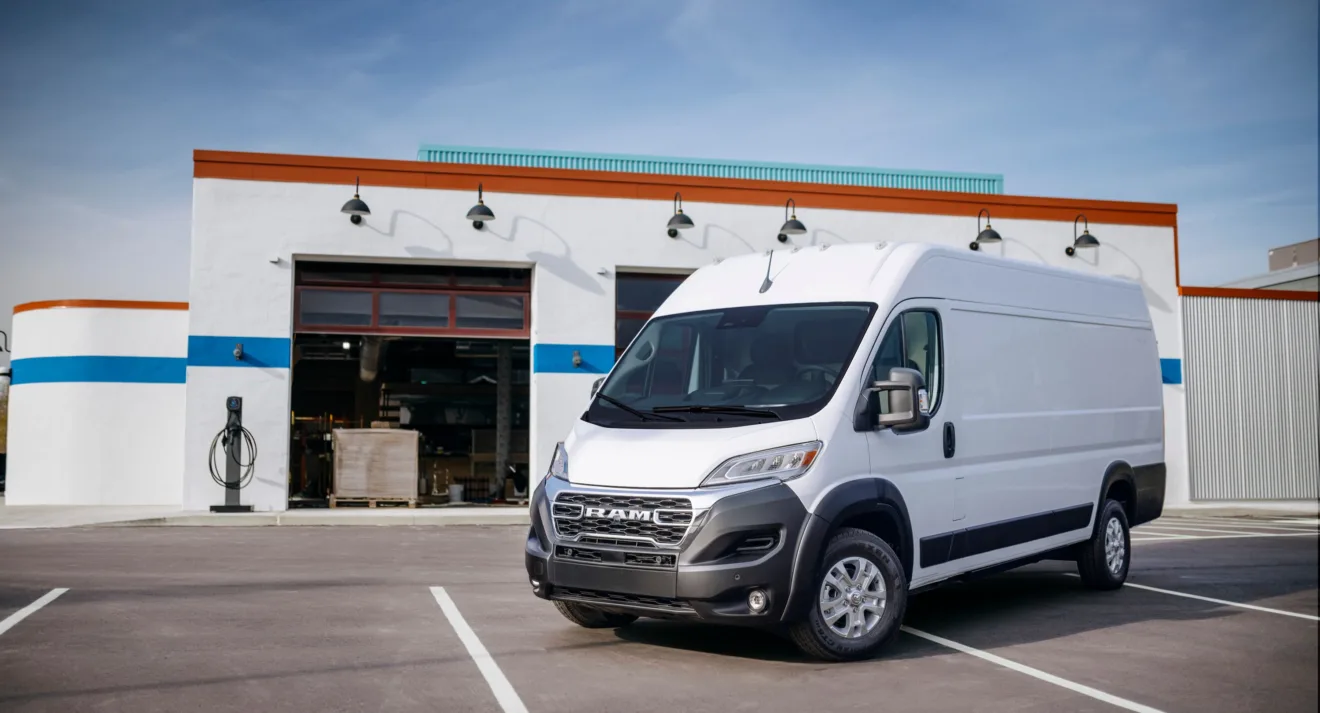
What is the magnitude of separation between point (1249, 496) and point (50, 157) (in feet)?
69.7

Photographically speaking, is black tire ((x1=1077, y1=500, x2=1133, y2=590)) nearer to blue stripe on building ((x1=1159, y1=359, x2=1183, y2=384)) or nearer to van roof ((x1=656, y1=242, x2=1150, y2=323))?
van roof ((x1=656, y1=242, x2=1150, y2=323))

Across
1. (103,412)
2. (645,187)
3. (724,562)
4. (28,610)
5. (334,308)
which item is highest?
(645,187)

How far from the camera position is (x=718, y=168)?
24438 mm

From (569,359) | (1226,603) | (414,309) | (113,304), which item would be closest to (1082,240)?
(569,359)

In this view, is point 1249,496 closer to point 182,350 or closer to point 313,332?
point 313,332

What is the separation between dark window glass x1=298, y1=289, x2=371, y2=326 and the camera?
1862 centimetres

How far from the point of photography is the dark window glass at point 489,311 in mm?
19141

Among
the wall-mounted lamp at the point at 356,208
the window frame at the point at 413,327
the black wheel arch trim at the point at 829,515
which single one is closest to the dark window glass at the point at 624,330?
the window frame at the point at 413,327

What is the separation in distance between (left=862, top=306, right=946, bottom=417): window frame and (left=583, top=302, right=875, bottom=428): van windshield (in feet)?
0.47

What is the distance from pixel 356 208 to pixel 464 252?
1930 millimetres

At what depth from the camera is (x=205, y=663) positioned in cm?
653

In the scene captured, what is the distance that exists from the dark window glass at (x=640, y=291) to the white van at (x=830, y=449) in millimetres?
11113

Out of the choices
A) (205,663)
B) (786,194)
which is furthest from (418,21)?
(205,663)

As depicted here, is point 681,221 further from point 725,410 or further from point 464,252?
point 725,410
